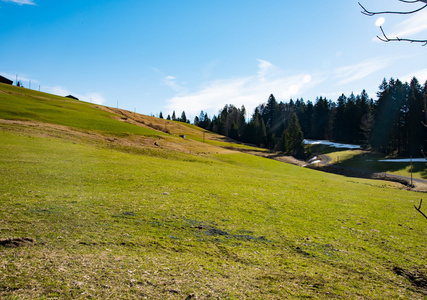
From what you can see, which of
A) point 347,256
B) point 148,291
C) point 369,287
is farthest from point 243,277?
point 347,256

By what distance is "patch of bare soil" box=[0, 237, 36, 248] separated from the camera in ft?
23.5

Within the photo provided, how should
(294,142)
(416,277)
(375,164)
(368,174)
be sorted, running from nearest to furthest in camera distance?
(416,277) < (368,174) < (375,164) < (294,142)

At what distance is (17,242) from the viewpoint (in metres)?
7.30

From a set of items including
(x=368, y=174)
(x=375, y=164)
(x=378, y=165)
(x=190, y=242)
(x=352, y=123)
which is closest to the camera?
(x=190, y=242)

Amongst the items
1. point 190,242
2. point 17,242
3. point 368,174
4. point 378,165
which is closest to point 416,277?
point 190,242

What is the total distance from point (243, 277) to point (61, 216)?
7.77 m

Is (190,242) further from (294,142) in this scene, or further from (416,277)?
(294,142)

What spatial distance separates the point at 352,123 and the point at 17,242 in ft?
409

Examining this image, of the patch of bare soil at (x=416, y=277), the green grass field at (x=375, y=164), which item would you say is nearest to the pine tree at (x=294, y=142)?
the green grass field at (x=375, y=164)

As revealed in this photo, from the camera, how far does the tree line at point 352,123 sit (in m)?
74.0

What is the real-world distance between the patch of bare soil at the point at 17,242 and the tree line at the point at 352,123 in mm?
68782

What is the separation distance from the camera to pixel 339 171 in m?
69.4

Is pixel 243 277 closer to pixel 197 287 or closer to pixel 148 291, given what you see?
pixel 197 287

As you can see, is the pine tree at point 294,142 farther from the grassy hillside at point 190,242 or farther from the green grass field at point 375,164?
the grassy hillside at point 190,242
